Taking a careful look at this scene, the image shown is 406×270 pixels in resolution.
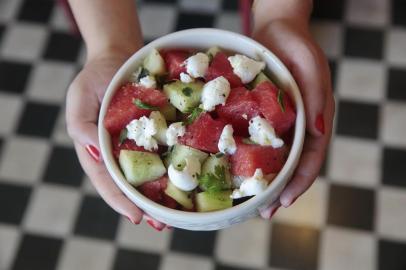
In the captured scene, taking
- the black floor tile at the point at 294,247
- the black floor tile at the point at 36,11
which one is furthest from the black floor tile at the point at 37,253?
the black floor tile at the point at 36,11

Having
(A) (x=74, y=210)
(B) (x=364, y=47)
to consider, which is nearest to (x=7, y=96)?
(A) (x=74, y=210)

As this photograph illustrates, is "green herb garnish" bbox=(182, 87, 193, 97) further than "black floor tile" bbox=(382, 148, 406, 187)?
No

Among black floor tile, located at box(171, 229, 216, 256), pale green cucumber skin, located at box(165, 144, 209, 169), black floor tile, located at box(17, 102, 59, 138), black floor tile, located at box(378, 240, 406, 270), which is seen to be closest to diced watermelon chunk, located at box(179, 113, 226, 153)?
pale green cucumber skin, located at box(165, 144, 209, 169)

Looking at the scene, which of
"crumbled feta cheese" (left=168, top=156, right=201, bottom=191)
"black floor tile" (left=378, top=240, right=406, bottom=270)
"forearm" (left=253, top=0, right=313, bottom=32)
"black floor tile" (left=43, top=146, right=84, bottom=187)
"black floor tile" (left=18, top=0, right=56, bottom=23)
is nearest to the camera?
"crumbled feta cheese" (left=168, top=156, right=201, bottom=191)

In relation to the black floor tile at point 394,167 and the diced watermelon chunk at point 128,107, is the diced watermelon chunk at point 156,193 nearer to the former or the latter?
the diced watermelon chunk at point 128,107

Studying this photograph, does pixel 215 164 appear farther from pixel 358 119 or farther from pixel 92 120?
pixel 358 119

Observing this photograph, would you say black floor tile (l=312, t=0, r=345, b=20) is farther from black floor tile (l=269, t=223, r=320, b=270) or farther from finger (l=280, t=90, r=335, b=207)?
finger (l=280, t=90, r=335, b=207)
